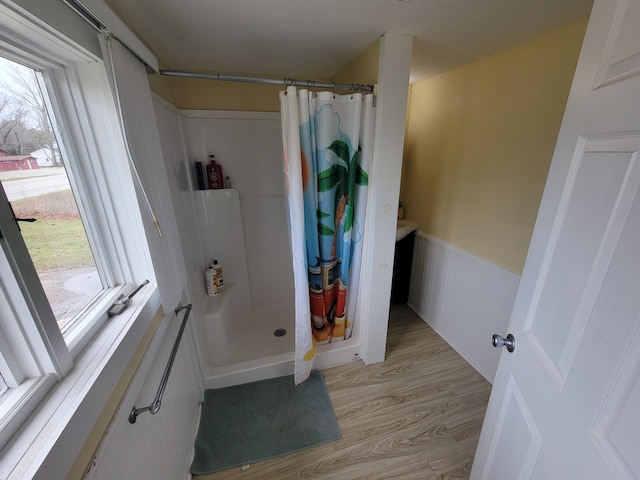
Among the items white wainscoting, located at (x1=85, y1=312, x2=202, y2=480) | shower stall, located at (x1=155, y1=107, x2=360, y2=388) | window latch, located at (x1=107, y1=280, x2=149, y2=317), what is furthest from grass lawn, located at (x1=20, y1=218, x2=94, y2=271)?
shower stall, located at (x1=155, y1=107, x2=360, y2=388)

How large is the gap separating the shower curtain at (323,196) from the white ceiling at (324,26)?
0.30 meters

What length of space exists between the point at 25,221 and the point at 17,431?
1.47 ft

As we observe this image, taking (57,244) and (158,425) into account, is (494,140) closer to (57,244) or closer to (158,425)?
(57,244)

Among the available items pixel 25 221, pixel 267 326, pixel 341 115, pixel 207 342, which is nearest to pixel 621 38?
pixel 341 115

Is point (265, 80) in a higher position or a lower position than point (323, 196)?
higher

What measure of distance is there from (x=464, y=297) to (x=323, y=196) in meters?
1.37

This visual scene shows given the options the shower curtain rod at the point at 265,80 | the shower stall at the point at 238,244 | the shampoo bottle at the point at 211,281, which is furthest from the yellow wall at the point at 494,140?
the shampoo bottle at the point at 211,281

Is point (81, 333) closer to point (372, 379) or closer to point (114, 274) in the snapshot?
point (114, 274)

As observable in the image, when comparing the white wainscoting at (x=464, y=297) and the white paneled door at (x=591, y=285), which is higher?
the white paneled door at (x=591, y=285)

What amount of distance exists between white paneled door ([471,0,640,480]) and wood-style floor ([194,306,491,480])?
74cm

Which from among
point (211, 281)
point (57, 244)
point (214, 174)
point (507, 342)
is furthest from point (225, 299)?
point (507, 342)

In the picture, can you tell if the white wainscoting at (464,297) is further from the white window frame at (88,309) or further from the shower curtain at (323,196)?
the white window frame at (88,309)

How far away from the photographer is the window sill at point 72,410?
46 cm

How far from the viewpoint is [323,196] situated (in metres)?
1.60
